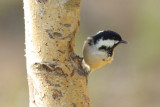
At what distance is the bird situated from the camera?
2.36 m

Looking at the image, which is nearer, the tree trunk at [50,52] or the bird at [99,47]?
the tree trunk at [50,52]

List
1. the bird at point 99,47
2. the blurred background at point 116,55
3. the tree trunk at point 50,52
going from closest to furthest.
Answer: the tree trunk at point 50,52 → the bird at point 99,47 → the blurred background at point 116,55

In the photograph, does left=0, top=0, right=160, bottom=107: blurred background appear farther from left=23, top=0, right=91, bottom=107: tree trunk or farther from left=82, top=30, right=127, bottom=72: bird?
left=23, top=0, right=91, bottom=107: tree trunk

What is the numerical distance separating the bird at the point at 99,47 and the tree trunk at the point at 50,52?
681mm

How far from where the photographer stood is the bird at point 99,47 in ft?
7.75

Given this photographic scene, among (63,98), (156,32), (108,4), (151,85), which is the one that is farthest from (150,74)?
(63,98)

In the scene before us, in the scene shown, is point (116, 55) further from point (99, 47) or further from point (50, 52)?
point (50, 52)

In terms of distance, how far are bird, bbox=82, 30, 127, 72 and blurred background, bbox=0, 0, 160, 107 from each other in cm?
246

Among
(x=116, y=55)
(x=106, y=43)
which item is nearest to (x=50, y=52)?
(x=106, y=43)

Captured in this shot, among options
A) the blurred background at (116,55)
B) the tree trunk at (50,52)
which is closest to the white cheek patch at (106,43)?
the tree trunk at (50,52)

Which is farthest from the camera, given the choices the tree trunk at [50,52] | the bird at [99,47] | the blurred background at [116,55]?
the blurred background at [116,55]

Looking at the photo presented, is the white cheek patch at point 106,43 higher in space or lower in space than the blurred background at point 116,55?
higher

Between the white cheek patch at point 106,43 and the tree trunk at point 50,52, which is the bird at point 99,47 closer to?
the white cheek patch at point 106,43

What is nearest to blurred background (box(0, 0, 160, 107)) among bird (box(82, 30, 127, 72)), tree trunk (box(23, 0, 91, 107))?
bird (box(82, 30, 127, 72))
